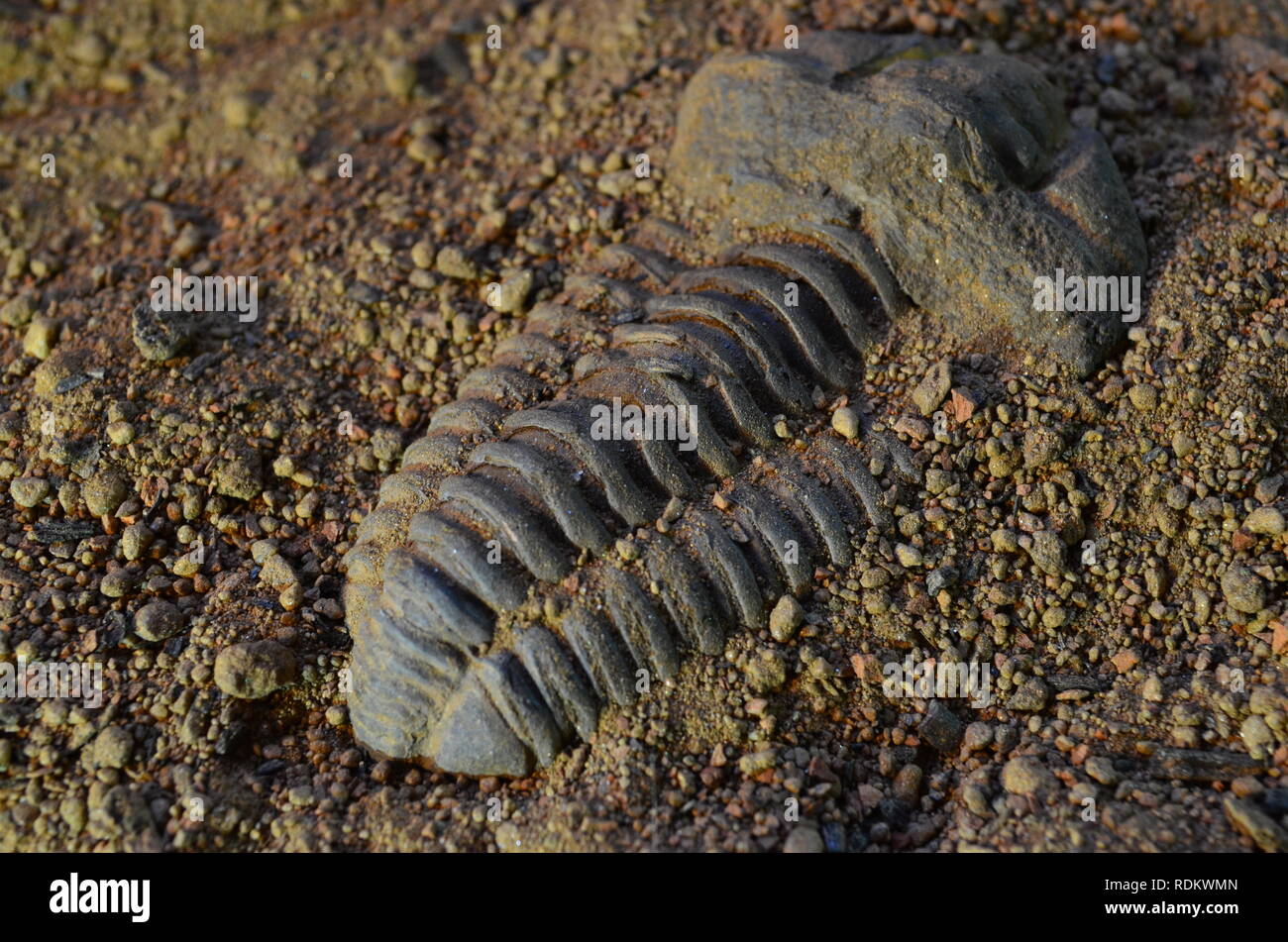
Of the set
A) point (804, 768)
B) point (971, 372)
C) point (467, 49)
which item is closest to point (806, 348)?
point (971, 372)

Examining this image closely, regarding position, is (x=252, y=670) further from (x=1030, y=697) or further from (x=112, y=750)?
(x=1030, y=697)

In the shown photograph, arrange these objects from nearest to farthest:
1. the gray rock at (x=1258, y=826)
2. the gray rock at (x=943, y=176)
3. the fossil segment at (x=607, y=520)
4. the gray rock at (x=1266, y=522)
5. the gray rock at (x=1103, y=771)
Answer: the gray rock at (x=1258, y=826) → the gray rock at (x=1103, y=771) → the fossil segment at (x=607, y=520) → the gray rock at (x=1266, y=522) → the gray rock at (x=943, y=176)

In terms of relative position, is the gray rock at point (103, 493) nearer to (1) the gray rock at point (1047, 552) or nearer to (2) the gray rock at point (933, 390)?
(2) the gray rock at point (933, 390)

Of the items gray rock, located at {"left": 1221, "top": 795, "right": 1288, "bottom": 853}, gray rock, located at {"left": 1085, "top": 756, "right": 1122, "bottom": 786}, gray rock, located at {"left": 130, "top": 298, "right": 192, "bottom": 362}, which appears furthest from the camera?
gray rock, located at {"left": 130, "top": 298, "right": 192, "bottom": 362}

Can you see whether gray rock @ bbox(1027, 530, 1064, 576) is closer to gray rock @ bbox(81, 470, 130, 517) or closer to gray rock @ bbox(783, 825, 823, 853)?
gray rock @ bbox(783, 825, 823, 853)

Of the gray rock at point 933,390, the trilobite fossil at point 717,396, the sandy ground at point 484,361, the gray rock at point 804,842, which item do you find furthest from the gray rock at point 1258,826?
the gray rock at point 933,390

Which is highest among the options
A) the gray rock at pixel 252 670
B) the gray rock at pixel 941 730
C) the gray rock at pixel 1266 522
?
the gray rock at pixel 1266 522

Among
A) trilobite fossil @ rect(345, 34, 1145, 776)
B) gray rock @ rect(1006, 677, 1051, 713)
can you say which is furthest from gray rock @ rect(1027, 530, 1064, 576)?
trilobite fossil @ rect(345, 34, 1145, 776)

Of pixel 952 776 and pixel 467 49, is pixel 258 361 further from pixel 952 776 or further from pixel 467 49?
pixel 952 776
